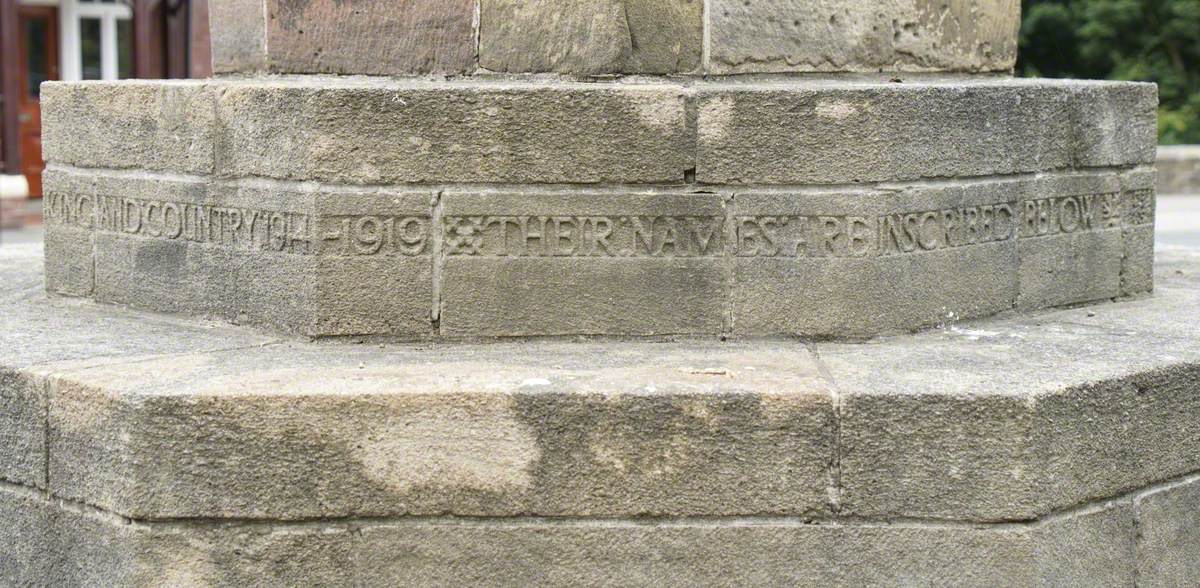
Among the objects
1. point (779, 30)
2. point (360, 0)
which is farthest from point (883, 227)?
point (360, 0)

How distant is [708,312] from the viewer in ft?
12.9

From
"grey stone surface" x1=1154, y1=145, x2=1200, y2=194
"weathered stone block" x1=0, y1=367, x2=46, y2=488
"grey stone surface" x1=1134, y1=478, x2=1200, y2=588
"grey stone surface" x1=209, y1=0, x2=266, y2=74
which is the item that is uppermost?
"grey stone surface" x1=209, y1=0, x2=266, y2=74

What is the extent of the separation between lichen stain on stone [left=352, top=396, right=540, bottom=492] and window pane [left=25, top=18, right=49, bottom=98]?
17463 mm

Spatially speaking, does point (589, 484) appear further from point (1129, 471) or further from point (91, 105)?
point (91, 105)

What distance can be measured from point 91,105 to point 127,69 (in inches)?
630

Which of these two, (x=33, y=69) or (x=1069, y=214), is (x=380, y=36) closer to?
(x=1069, y=214)

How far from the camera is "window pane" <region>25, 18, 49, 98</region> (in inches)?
752

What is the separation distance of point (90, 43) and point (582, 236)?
56.5ft

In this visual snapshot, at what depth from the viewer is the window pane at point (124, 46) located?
1944cm

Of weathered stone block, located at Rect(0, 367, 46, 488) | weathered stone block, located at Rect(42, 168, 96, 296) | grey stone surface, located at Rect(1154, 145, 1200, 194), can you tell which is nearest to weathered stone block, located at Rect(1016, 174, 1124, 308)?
weathered stone block, located at Rect(0, 367, 46, 488)

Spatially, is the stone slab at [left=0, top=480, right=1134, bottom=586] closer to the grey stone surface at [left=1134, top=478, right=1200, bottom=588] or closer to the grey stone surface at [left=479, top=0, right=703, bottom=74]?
the grey stone surface at [left=1134, top=478, right=1200, bottom=588]

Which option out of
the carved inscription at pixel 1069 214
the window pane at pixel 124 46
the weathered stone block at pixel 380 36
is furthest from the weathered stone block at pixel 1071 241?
the window pane at pixel 124 46

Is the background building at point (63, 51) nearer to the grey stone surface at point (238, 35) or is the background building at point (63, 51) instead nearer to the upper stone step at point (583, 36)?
the grey stone surface at point (238, 35)

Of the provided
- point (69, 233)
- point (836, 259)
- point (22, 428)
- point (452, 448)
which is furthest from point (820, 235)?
point (69, 233)
